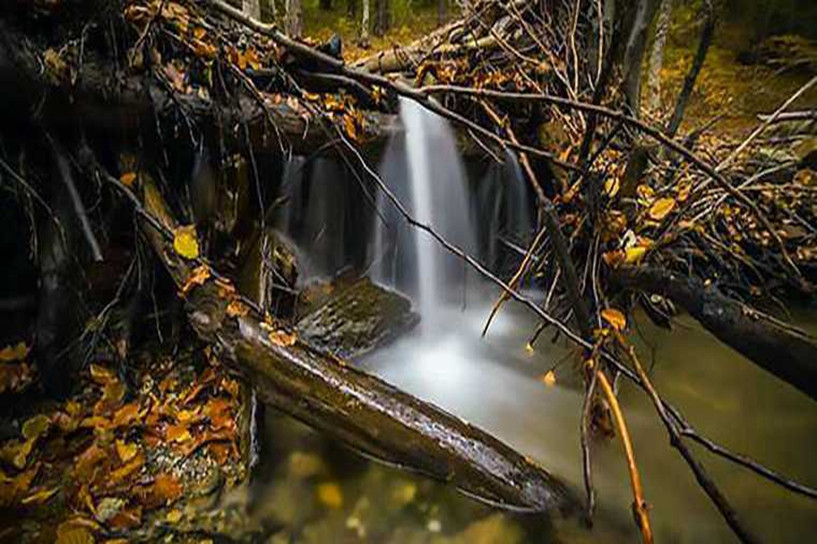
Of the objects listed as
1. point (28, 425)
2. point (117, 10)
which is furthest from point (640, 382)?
point (117, 10)

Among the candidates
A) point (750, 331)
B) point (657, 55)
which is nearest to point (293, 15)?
point (657, 55)

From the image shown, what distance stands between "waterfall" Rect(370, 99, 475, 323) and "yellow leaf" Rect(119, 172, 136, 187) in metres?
2.30

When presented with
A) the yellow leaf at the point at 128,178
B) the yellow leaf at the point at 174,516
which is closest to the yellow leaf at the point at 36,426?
the yellow leaf at the point at 174,516

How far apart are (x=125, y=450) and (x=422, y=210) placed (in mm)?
3245

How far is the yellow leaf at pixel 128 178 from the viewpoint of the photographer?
265 cm

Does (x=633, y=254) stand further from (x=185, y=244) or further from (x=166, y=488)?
(x=166, y=488)

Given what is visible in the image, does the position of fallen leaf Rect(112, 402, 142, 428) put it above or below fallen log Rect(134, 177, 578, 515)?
below

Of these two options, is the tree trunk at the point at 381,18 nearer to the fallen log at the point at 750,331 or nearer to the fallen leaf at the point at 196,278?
the fallen leaf at the point at 196,278

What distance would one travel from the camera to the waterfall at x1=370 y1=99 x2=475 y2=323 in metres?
4.59

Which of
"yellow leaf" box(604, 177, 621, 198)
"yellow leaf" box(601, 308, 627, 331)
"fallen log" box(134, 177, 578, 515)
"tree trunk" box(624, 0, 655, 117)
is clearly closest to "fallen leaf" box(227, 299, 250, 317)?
"fallen log" box(134, 177, 578, 515)

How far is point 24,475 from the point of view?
2.07 m

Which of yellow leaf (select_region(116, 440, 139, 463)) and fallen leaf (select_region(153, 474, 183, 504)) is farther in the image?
yellow leaf (select_region(116, 440, 139, 463))

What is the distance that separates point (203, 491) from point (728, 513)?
82.5 inches

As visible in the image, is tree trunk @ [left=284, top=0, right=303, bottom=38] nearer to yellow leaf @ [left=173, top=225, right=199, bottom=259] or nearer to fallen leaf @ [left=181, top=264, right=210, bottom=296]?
yellow leaf @ [left=173, top=225, right=199, bottom=259]
